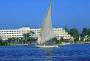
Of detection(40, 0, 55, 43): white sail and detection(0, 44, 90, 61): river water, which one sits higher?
detection(40, 0, 55, 43): white sail

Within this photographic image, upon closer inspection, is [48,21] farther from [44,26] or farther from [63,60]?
[63,60]

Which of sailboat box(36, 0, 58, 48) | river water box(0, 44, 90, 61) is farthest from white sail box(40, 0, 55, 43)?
river water box(0, 44, 90, 61)

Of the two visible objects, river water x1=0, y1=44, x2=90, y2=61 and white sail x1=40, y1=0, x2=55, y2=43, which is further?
white sail x1=40, y1=0, x2=55, y2=43

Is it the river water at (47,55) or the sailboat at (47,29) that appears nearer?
the river water at (47,55)

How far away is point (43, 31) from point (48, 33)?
6.16ft

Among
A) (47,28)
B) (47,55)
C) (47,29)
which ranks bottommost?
(47,55)

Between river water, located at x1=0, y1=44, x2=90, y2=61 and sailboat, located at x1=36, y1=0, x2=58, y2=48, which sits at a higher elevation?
sailboat, located at x1=36, y1=0, x2=58, y2=48

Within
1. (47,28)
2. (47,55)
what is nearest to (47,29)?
(47,28)

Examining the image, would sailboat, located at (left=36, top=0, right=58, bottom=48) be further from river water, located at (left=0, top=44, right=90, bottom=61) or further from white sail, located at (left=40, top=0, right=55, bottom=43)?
river water, located at (left=0, top=44, right=90, bottom=61)

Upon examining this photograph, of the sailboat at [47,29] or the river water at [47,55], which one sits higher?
the sailboat at [47,29]

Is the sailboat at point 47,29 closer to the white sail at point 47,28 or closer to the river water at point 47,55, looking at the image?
the white sail at point 47,28

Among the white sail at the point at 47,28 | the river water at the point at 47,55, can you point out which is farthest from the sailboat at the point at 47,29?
the river water at the point at 47,55

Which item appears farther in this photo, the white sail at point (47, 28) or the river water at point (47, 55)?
the white sail at point (47, 28)

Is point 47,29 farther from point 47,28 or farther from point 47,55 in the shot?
point 47,55
